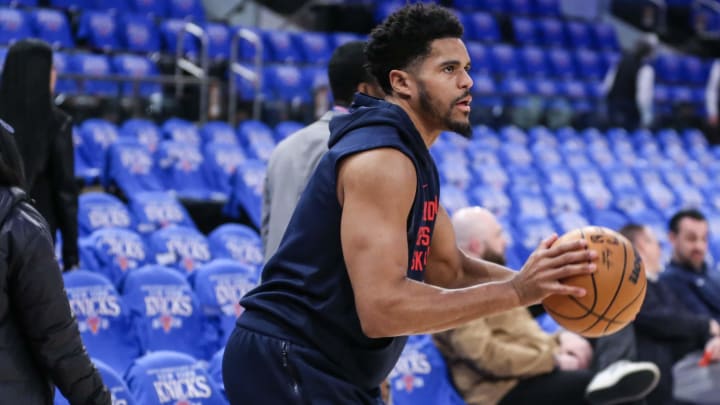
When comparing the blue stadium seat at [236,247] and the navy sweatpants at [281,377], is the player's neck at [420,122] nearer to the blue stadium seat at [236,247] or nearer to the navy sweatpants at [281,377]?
the navy sweatpants at [281,377]

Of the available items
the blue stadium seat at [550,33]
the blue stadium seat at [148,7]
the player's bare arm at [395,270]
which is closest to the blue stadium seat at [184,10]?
the blue stadium seat at [148,7]

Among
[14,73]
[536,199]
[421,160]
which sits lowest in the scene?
[536,199]

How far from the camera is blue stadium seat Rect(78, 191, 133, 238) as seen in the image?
6.02 m

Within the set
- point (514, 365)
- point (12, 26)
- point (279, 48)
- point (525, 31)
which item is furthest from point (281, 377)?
point (525, 31)

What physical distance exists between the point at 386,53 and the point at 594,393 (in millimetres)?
2594

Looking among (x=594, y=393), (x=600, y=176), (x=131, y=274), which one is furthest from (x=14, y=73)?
(x=600, y=176)

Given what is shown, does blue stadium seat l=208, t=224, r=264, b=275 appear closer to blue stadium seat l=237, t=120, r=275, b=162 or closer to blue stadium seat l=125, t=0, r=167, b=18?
blue stadium seat l=237, t=120, r=275, b=162

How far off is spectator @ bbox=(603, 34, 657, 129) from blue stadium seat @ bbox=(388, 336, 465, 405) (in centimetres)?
789

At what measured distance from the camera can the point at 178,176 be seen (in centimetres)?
767

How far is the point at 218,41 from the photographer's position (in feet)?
36.3

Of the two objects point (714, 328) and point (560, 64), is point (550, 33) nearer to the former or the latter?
point (560, 64)

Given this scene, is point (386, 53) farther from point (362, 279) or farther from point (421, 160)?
point (362, 279)

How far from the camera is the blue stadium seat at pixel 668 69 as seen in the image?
49.0ft

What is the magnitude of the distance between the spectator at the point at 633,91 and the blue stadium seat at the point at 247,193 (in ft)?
19.3
